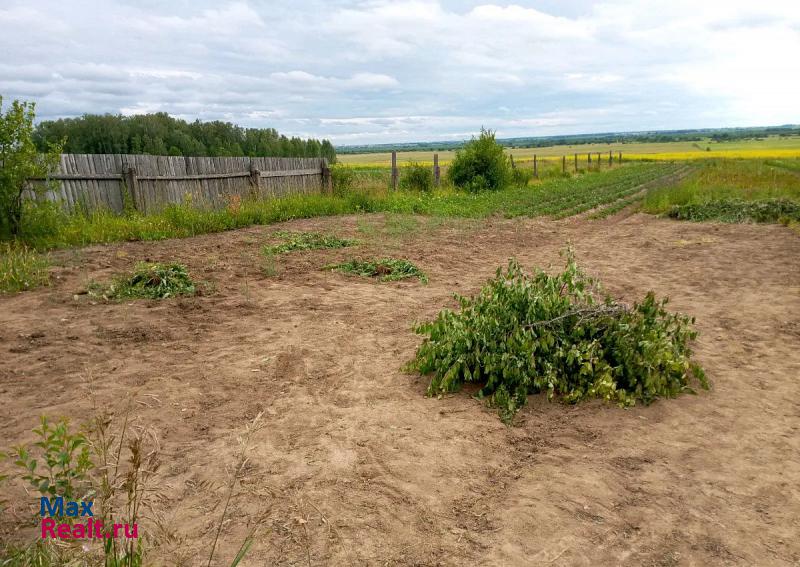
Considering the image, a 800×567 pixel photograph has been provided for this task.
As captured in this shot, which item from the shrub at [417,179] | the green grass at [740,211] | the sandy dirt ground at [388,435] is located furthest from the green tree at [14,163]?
the green grass at [740,211]

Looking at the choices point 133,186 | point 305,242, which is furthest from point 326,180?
point 305,242

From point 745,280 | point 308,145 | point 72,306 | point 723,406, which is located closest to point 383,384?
point 723,406

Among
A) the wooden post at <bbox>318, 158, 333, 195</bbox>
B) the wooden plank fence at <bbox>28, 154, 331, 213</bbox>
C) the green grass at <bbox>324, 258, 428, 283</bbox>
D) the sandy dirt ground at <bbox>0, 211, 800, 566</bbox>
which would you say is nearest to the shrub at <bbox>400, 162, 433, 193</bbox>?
the wooden post at <bbox>318, 158, 333, 195</bbox>

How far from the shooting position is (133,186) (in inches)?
455

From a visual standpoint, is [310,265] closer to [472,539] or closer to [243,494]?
[243,494]

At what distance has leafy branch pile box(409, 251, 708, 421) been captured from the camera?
12.7 feet

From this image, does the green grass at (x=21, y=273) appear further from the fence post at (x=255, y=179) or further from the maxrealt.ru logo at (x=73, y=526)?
the fence post at (x=255, y=179)

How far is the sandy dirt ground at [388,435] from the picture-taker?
8.07 ft

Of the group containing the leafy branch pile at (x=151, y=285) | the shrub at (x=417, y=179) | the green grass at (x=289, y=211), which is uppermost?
the shrub at (x=417, y=179)

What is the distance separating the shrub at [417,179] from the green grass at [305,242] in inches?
364

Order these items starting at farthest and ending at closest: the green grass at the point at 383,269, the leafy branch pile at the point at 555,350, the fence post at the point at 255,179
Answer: the fence post at the point at 255,179 < the green grass at the point at 383,269 < the leafy branch pile at the point at 555,350

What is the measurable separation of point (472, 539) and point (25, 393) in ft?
11.3

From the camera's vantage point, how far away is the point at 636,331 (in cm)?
413

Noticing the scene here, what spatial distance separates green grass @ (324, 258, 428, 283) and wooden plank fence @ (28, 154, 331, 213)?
5.55 m
